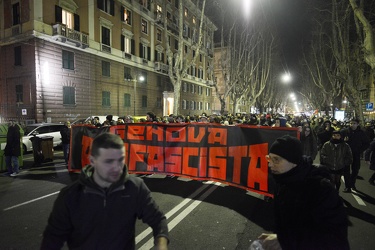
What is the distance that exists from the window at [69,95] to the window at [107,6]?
967 centimetres

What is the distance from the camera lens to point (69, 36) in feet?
71.6

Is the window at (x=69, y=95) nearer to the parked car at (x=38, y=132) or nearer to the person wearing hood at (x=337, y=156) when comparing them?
the parked car at (x=38, y=132)

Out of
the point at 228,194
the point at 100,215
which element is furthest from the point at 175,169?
the point at 100,215

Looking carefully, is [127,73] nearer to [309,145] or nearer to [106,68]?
[106,68]

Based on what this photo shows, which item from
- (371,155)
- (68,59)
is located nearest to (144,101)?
(68,59)

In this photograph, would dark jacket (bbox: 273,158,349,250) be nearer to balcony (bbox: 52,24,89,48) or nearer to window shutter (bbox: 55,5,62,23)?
balcony (bbox: 52,24,89,48)

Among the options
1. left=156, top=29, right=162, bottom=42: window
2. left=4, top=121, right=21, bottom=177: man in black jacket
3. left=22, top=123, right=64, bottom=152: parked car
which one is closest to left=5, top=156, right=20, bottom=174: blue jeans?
left=4, top=121, right=21, bottom=177: man in black jacket

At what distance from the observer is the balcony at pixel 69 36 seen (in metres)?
20.8

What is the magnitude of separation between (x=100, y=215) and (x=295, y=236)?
143 cm

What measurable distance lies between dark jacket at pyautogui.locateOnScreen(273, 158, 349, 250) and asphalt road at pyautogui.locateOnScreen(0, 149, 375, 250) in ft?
7.58

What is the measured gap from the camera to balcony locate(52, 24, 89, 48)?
68.3ft

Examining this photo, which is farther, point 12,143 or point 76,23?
point 76,23

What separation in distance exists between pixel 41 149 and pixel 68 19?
55.9 ft

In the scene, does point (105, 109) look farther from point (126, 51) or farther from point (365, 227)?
point (365, 227)
